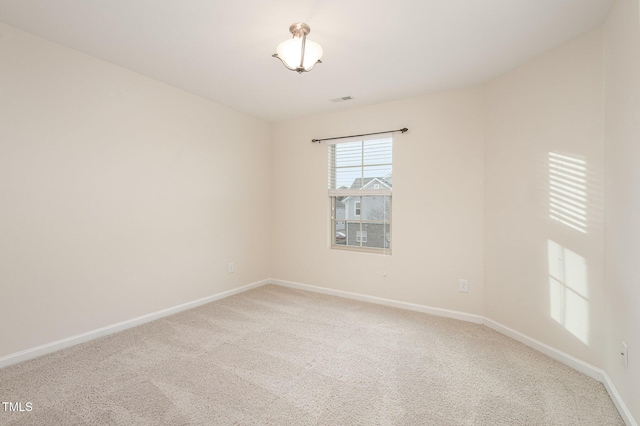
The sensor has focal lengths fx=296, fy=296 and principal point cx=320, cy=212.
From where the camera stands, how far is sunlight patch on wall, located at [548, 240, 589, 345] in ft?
7.18

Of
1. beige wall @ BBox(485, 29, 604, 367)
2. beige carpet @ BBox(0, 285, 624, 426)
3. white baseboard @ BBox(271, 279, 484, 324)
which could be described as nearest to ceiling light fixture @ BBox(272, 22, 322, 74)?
beige wall @ BBox(485, 29, 604, 367)

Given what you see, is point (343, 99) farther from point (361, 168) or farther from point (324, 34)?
point (324, 34)

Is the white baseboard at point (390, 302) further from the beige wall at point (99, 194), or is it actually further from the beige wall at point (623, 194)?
the beige wall at point (623, 194)

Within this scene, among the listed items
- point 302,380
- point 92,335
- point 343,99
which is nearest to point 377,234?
point 343,99

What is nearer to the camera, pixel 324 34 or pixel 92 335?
pixel 324 34

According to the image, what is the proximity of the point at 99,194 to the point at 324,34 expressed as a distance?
2.43m

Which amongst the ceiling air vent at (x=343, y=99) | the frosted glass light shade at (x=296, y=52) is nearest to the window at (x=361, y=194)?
the ceiling air vent at (x=343, y=99)

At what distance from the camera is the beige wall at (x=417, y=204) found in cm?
321

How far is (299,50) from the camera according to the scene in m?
2.09

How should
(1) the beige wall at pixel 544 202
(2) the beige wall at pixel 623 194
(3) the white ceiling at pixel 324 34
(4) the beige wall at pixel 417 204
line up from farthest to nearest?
(4) the beige wall at pixel 417 204, (1) the beige wall at pixel 544 202, (3) the white ceiling at pixel 324 34, (2) the beige wall at pixel 623 194

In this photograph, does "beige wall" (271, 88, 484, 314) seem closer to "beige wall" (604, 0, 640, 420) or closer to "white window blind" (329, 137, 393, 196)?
"white window blind" (329, 137, 393, 196)

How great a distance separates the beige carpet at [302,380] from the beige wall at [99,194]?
0.43m

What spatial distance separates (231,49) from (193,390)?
8.54ft

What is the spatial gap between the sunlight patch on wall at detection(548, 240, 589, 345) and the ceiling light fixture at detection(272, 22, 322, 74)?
7.90 ft
